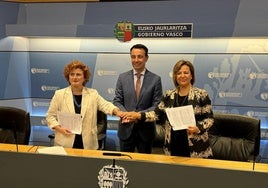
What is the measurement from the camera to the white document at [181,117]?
2793mm

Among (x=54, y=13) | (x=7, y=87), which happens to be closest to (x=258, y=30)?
(x=54, y=13)

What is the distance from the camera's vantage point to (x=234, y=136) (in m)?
3.32

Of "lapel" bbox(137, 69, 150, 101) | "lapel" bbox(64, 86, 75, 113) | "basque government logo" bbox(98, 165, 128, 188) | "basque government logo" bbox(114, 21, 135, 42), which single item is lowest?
"basque government logo" bbox(98, 165, 128, 188)

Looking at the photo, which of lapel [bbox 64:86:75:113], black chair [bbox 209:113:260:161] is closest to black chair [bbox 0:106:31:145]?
lapel [bbox 64:86:75:113]

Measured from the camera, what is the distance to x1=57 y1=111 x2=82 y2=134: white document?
119 inches

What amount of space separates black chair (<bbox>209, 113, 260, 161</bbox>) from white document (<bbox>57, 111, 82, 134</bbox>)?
1156mm

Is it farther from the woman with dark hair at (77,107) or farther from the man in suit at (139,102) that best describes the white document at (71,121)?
the man in suit at (139,102)

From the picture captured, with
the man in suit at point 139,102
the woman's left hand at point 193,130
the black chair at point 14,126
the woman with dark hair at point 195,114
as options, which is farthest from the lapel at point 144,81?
the black chair at point 14,126

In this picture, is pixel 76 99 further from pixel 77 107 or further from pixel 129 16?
pixel 129 16

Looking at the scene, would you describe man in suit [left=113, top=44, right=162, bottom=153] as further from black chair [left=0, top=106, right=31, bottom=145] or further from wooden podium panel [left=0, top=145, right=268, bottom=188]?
wooden podium panel [left=0, top=145, right=268, bottom=188]

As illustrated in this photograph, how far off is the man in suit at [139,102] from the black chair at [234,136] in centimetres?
62

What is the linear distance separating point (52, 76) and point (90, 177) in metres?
3.65

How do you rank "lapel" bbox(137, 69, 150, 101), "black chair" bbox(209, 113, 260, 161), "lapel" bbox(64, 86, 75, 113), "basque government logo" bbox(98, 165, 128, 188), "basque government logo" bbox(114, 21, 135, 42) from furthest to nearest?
"basque government logo" bbox(114, 21, 135, 42) < "lapel" bbox(137, 69, 150, 101) < "lapel" bbox(64, 86, 75, 113) < "black chair" bbox(209, 113, 260, 161) < "basque government logo" bbox(98, 165, 128, 188)

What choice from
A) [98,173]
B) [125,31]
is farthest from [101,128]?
[125,31]
